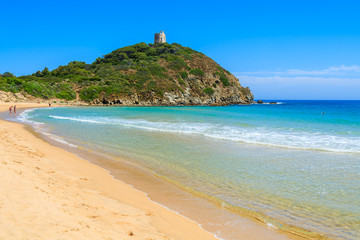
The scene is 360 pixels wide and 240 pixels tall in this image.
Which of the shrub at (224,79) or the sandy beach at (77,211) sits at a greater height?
the shrub at (224,79)

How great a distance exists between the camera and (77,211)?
4.06m

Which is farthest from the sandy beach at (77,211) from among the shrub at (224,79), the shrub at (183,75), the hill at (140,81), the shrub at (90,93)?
the shrub at (224,79)

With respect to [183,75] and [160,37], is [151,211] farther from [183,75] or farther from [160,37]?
[160,37]

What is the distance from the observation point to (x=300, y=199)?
5668mm

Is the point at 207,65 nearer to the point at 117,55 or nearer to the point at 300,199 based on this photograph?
the point at 117,55

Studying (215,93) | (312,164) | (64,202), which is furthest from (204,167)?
(215,93)

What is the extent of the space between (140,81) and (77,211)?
2849 inches

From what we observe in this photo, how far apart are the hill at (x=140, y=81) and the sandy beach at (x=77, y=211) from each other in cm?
6068

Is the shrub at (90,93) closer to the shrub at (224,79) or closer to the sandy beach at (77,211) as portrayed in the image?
the shrub at (224,79)

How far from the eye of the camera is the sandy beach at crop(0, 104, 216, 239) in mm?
3215

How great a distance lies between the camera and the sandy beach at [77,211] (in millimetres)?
3215

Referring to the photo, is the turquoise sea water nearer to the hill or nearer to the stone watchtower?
the hill

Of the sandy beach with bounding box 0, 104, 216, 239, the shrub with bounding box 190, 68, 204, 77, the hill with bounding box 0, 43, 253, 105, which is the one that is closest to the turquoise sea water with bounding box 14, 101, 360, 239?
the sandy beach with bounding box 0, 104, 216, 239

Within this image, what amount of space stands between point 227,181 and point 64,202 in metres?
4.16
